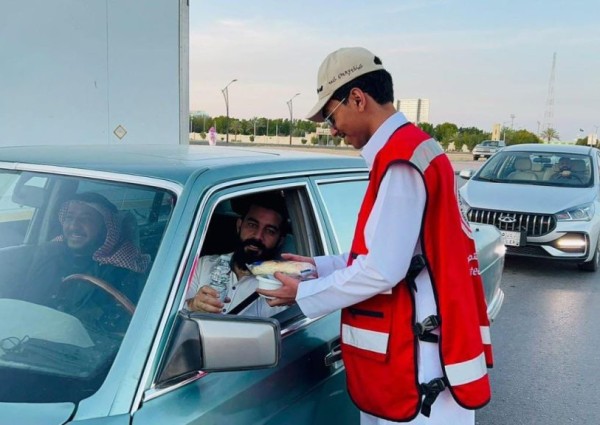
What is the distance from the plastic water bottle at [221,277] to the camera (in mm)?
2258

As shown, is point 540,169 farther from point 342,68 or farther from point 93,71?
point 342,68

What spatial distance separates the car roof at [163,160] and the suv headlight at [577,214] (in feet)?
18.1

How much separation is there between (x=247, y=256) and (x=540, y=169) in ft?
24.0

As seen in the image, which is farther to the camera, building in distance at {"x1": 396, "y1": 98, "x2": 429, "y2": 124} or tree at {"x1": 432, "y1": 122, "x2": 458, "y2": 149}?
tree at {"x1": 432, "y1": 122, "x2": 458, "y2": 149}

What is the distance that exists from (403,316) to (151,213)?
91 cm

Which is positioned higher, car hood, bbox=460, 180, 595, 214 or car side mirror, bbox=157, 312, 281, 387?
car side mirror, bbox=157, 312, 281, 387

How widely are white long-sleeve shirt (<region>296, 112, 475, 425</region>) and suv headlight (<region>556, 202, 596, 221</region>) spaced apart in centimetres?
611

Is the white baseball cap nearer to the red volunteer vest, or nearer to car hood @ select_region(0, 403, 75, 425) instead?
the red volunteer vest

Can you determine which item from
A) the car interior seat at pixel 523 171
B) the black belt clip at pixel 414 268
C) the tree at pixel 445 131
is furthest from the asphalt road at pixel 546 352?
the tree at pixel 445 131

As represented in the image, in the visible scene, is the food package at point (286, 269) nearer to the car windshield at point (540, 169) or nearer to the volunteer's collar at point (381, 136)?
the volunteer's collar at point (381, 136)

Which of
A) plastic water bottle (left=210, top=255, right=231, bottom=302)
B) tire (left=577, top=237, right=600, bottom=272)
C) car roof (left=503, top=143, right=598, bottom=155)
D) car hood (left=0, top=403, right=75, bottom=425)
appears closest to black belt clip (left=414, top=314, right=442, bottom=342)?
plastic water bottle (left=210, top=255, right=231, bottom=302)

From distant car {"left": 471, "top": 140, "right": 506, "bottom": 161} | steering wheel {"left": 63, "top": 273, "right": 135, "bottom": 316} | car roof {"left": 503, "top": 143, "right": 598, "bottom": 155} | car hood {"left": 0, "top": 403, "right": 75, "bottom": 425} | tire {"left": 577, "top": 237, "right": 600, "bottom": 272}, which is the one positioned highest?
car roof {"left": 503, "top": 143, "right": 598, "bottom": 155}

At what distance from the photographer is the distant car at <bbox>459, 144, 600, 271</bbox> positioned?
7355 mm

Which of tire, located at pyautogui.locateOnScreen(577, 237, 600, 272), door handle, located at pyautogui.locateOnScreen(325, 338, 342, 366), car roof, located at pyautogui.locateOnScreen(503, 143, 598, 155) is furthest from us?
car roof, located at pyautogui.locateOnScreen(503, 143, 598, 155)
